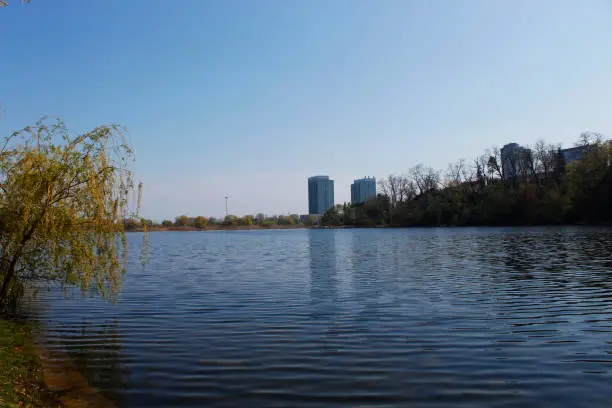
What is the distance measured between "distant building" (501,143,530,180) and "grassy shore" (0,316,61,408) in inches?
4291

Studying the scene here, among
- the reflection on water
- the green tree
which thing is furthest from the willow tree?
the reflection on water

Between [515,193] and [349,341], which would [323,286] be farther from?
[515,193]

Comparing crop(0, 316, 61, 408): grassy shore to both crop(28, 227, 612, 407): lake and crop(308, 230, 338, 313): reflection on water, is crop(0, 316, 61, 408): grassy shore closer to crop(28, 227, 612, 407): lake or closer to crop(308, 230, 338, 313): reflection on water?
crop(28, 227, 612, 407): lake

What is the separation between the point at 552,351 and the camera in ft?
29.6

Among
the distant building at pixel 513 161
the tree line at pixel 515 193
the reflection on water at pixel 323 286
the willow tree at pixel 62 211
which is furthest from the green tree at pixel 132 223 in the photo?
the distant building at pixel 513 161

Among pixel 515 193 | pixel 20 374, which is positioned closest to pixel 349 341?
pixel 20 374

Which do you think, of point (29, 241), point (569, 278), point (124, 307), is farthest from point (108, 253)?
point (569, 278)

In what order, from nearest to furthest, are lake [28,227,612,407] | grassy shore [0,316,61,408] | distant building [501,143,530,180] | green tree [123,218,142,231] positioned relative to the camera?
1. grassy shore [0,316,61,408]
2. lake [28,227,612,407]
3. green tree [123,218,142,231]
4. distant building [501,143,530,180]

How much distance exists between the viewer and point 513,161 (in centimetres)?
10569

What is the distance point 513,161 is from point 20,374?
114 m

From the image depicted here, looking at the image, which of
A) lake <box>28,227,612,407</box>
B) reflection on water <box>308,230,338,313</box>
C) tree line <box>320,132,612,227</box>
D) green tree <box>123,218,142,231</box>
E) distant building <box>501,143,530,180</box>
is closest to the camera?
lake <box>28,227,612,407</box>

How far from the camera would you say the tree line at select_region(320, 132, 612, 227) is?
7488 centimetres

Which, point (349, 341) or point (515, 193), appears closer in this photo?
point (349, 341)

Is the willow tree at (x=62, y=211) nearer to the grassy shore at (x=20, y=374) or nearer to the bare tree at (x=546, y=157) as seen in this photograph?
the grassy shore at (x=20, y=374)
